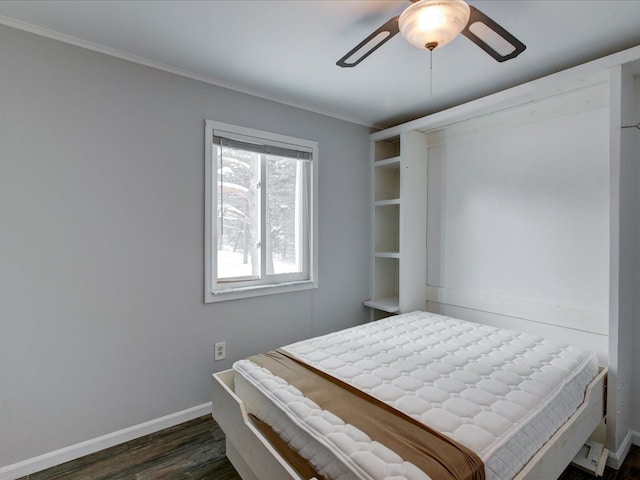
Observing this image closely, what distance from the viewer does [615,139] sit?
6.13ft

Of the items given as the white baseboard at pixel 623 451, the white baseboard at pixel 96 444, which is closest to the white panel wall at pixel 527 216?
the white baseboard at pixel 623 451

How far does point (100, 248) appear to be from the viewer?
6.44 feet

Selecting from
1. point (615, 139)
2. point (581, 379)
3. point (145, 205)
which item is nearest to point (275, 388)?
point (145, 205)

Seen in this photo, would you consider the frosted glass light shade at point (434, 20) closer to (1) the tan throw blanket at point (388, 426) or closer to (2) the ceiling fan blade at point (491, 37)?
(2) the ceiling fan blade at point (491, 37)

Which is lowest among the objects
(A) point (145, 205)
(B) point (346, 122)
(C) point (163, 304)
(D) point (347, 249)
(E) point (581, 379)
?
(E) point (581, 379)

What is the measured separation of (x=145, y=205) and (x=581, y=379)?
8.84ft

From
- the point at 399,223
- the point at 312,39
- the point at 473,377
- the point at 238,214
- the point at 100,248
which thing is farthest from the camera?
the point at 399,223

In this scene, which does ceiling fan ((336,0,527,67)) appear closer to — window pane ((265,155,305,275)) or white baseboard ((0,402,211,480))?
window pane ((265,155,305,275))

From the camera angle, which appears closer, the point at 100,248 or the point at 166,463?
the point at 166,463

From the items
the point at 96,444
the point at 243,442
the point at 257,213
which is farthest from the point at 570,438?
the point at 96,444

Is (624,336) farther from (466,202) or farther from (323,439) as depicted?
(323,439)

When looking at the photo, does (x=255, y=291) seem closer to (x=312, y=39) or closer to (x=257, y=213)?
(x=257, y=213)

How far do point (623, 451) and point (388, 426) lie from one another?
1.75m

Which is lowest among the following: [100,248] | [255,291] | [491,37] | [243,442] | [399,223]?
[243,442]
